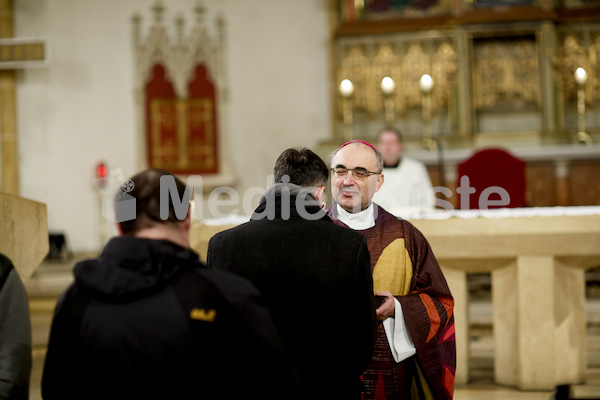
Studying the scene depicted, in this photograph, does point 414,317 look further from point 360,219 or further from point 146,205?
point 146,205

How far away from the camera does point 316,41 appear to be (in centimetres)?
934

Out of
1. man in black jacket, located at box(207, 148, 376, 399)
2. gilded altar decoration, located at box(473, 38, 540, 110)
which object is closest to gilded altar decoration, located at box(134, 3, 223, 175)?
gilded altar decoration, located at box(473, 38, 540, 110)

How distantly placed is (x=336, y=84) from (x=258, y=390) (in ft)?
23.9

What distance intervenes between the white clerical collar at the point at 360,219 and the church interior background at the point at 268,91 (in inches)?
161

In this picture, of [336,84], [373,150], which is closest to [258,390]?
[373,150]

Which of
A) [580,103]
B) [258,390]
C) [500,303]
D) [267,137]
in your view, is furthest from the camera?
[267,137]

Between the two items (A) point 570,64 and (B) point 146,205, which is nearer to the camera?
(B) point 146,205

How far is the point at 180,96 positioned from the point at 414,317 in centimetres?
698

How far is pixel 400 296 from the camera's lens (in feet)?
9.56

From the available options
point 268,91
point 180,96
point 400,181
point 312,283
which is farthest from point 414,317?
point 180,96

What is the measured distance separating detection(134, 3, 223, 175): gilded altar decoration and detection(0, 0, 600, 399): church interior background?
0.02 metres

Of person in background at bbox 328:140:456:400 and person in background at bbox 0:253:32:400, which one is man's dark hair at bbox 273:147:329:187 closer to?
person in background at bbox 328:140:456:400

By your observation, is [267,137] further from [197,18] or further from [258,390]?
[258,390]

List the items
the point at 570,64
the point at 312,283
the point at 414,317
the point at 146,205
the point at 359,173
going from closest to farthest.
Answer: the point at 146,205
the point at 312,283
the point at 414,317
the point at 359,173
the point at 570,64
